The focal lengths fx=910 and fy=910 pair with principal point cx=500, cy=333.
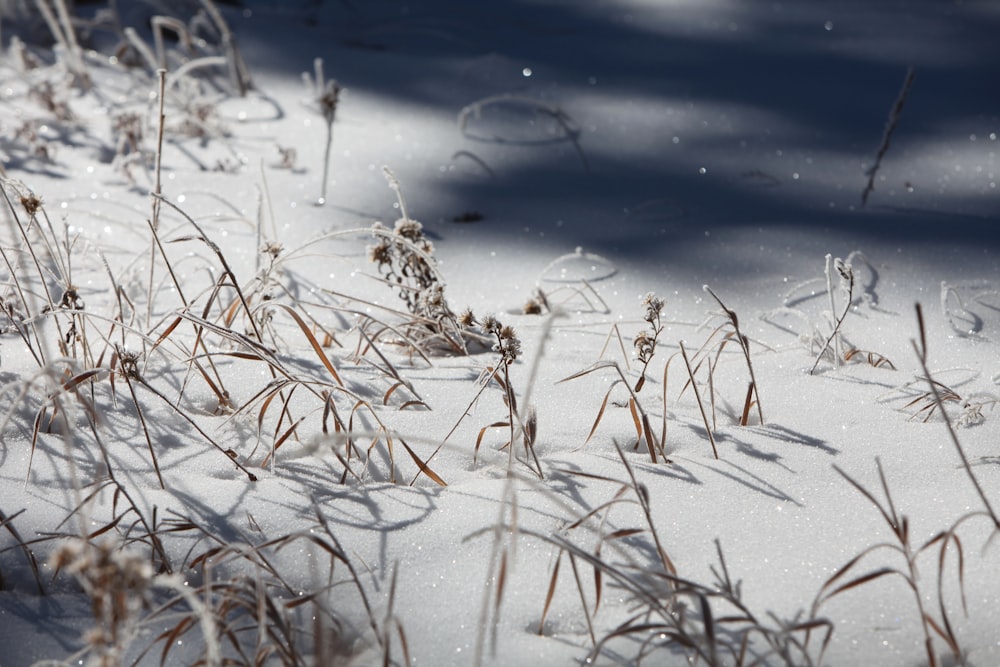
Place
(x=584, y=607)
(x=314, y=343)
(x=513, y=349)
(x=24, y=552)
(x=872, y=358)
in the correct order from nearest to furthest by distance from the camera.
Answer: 1. (x=584, y=607)
2. (x=24, y=552)
3. (x=513, y=349)
4. (x=314, y=343)
5. (x=872, y=358)

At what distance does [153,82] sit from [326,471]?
2582 mm

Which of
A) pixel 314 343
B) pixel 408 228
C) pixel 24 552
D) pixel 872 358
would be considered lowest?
pixel 24 552

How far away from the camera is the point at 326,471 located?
1388 millimetres

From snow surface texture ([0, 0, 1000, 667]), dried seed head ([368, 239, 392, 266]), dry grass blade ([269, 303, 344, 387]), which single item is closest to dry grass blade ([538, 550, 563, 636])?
snow surface texture ([0, 0, 1000, 667])

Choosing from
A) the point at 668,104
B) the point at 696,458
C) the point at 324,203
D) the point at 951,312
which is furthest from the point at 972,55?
the point at 696,458

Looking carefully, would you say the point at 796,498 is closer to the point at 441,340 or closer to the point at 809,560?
the point at 809,560

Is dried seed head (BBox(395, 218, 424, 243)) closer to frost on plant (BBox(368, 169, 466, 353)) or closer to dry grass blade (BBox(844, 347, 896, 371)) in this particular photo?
frost on plant (BBox(368, 169, 466, 353))

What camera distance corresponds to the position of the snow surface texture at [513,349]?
1.10 metres

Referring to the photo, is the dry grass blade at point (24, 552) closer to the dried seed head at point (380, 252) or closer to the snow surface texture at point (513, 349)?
the snow surface texture at point (513, 349)

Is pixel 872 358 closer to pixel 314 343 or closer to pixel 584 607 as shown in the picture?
pixel 584 607

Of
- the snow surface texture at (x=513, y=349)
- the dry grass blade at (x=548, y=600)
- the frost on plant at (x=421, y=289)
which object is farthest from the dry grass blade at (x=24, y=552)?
the frost on plant at (x=421, y=289)

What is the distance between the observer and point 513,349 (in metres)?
1.33

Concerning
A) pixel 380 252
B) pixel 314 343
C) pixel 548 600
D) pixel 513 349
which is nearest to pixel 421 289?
pixel 380 252

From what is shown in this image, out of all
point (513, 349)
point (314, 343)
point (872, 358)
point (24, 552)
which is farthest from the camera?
point (872, 358)
